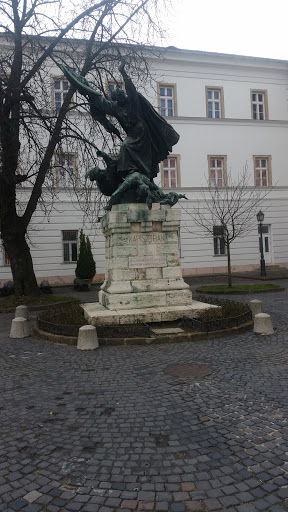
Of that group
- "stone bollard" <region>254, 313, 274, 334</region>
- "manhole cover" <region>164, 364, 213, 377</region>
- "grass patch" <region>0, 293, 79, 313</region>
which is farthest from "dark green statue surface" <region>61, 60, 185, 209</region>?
"grass patch" <region>0, 293, 79, 313</region>

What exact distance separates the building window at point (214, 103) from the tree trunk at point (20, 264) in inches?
730

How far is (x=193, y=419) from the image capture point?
4.08m

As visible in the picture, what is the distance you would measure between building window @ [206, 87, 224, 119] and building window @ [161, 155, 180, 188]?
4.39m

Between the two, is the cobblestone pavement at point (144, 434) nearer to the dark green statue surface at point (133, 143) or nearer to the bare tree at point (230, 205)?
the dark green statue surface at point (133, 143)

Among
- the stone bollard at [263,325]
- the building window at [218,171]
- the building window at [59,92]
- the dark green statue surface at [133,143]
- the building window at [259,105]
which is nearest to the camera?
the stone bollard at [263,325]

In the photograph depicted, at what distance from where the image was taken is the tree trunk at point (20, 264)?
15.3m

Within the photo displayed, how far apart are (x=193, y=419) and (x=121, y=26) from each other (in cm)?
1452

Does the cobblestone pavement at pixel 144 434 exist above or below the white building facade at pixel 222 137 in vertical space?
below

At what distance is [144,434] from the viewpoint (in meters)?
3.78

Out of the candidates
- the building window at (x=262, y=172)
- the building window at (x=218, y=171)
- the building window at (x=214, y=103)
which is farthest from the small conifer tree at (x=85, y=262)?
the building window at (x=262, y=172)

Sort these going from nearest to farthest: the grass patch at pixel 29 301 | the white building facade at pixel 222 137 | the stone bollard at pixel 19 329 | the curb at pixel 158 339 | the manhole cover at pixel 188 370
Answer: the manhole cover at pixel 188 370, the curb at pixel 158 339, the stone bollard at pixel 19 329, the grass patch at pixel 29 301, the white building facade at pixel 222 137

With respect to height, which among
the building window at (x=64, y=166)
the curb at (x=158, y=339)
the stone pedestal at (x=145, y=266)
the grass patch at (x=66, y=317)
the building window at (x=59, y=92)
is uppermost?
the building window at (x=59, y=92)

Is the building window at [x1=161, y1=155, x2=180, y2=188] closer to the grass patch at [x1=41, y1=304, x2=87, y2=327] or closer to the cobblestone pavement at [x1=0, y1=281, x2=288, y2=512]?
the grass patch at [x1=41, y1=304, x2=87, y2=327]

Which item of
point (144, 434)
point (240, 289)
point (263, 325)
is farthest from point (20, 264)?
point (144, 434)
